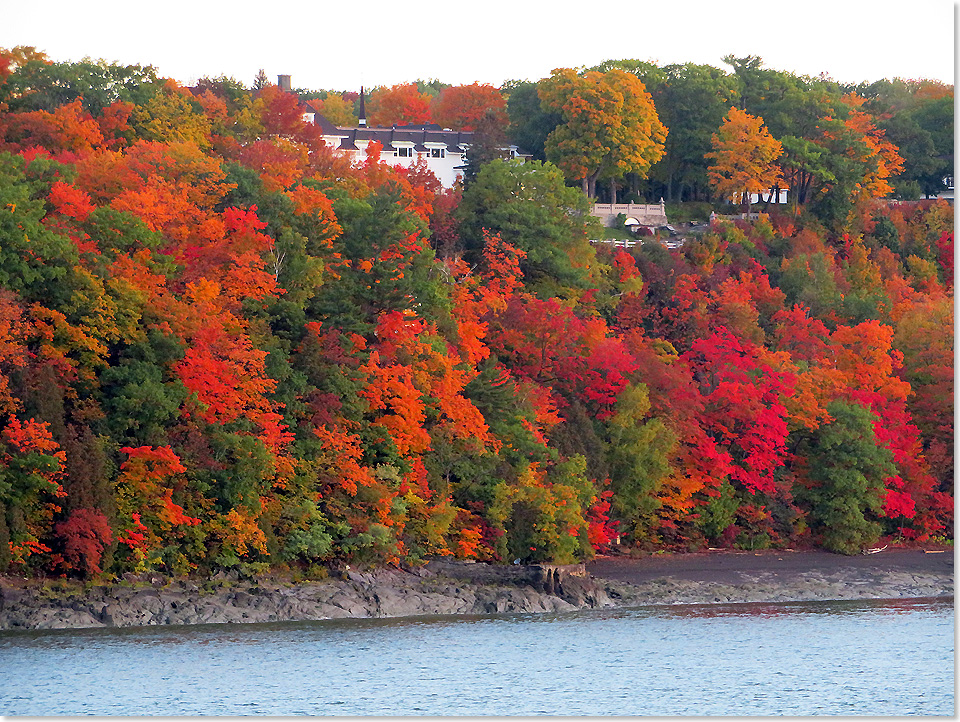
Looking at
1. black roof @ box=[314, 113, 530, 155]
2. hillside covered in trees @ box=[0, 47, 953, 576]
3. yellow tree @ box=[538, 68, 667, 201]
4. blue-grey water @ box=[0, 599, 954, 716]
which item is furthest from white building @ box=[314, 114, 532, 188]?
blue-grey water @ box=[0, 599, 954, 716]

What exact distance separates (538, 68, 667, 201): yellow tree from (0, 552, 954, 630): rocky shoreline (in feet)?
126

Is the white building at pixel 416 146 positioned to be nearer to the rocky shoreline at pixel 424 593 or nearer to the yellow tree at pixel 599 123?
the yellow tree at pixel 599 123

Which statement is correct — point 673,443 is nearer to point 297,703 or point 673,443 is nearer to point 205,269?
point 205,269

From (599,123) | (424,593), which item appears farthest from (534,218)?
(424,593)

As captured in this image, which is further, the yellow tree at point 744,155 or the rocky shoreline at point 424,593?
the yellow tree at point 744,155

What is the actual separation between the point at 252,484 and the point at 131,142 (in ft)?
74.0

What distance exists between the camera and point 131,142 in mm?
74812

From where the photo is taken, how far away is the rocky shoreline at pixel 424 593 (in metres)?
54.6

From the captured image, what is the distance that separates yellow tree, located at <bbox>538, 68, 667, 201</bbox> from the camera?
331ft

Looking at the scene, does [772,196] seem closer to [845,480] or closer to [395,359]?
[845,480]

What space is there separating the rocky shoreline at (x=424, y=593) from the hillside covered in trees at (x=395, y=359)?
3.46 feet

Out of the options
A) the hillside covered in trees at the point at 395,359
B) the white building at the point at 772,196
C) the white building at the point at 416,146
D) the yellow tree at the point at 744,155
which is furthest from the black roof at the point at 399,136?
the white building at the point at 772,196

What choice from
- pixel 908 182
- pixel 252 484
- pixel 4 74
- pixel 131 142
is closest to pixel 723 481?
pixel 252 484

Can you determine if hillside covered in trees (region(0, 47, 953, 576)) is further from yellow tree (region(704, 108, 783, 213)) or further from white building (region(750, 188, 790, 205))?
white building (region(750, 188, 790, 205))
